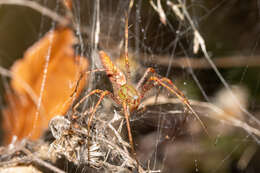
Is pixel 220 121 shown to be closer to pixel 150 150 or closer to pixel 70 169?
pixel 150 150

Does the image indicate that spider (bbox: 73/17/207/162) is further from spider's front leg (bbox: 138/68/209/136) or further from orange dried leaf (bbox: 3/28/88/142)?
orange dried leaf (bbox: 3/28/88/142)

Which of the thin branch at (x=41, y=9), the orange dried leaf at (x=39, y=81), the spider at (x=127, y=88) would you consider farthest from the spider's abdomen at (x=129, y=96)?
the thin branch at (x=41, y=9)

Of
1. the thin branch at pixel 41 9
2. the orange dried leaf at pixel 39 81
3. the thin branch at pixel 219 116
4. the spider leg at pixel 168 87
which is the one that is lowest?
the thin branch at pixel 219 116

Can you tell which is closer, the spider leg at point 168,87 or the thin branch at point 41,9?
the spider leg at point 168,87

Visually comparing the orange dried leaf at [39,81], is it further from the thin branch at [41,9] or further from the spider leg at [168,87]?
the spider leg at [168,87]

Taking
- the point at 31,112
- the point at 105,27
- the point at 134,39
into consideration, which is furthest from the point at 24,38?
the point at 134,39

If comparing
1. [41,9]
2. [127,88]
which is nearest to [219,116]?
[127,88]

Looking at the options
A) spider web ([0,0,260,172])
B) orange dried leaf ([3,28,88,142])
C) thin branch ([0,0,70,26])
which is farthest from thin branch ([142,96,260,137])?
thin branch ([0,0,70,26])
